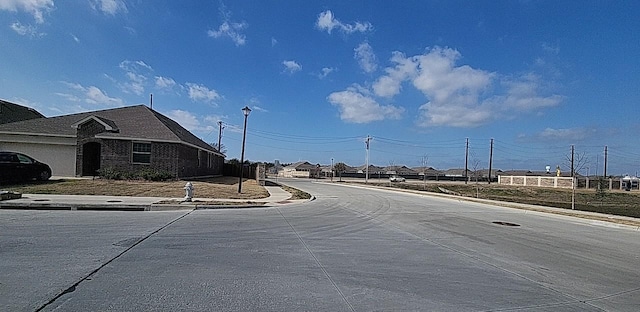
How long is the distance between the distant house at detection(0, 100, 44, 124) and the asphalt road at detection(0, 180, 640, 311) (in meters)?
35.9

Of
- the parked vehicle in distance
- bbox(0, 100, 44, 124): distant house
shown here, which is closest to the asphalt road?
the parked vehicle in distance

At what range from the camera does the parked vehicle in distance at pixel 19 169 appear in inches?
810

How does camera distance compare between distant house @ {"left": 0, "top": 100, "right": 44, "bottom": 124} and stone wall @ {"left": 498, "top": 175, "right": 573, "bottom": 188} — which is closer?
distant house @ {"left": 0, "top": 100, "right": 44, "bottom": 124}

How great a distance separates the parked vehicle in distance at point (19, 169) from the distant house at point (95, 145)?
3522mm

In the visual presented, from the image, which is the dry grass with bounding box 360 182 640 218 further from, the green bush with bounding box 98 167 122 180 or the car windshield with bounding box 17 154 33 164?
the car windshield with bounding box 17 154 33 164

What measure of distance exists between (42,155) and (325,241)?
83.0ft

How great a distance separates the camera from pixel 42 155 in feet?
86.5

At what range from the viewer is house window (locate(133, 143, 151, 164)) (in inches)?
1016

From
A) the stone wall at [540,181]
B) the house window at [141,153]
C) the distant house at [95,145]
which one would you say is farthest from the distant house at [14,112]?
the stone wall at [540,181]

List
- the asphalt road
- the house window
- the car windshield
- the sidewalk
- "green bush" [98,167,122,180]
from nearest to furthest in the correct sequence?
1. the asphalt road
2. the sidewalk
3. the car windshield
4. "green bush" [98,167,122,180]
5. the house window

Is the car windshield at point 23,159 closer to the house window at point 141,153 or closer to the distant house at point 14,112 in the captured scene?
the house window at point 141,153

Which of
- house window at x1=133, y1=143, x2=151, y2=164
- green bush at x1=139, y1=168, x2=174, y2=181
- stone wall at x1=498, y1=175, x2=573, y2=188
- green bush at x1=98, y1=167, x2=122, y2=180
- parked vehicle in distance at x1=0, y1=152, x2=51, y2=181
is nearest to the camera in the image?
parked vehicle in distance at x1=0, y1=152, x2=51, y2=181

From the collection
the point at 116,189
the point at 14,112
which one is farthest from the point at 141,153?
the point at 14,112

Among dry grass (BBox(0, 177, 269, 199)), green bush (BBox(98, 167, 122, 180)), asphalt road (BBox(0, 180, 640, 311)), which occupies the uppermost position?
green bush (BBox(98, 167, 122, 180))
